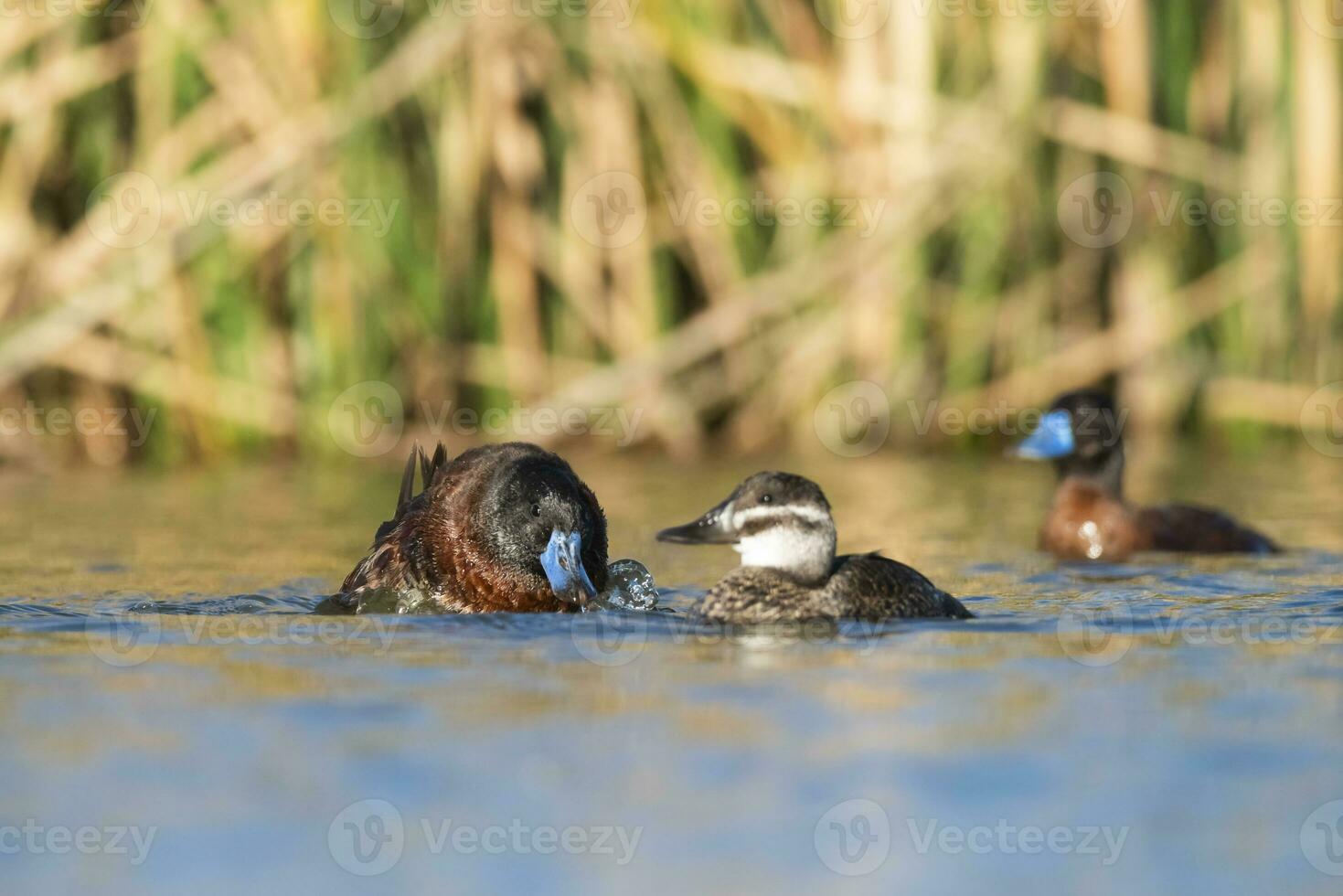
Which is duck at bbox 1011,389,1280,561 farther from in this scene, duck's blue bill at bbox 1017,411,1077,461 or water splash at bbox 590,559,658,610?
water splash at bbox 590,559,658,610

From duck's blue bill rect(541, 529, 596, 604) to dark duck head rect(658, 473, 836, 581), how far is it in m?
0.28

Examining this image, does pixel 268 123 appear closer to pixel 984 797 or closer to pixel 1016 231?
pixel 1016 231

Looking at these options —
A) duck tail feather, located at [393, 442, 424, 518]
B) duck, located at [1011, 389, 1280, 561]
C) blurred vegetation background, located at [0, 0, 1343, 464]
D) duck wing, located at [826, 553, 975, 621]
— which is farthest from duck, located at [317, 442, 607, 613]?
blurred vegetation background, located at [0, 0, 1343, 464]

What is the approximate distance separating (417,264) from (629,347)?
1.34m

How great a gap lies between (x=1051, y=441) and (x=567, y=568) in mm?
4192

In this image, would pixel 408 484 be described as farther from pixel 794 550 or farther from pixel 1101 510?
pixel 1101 510

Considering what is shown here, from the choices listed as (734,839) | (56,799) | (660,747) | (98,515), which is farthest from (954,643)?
(98,515)

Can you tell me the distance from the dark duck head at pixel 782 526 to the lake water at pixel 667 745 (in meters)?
0.27

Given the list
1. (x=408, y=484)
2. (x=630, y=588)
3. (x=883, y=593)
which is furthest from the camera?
(x=408, y=484)

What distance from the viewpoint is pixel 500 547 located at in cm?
680

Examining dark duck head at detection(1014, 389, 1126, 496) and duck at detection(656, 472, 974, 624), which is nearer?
duck at detection(656, 472, 974, 624)

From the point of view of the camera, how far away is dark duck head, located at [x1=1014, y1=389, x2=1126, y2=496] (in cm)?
1012

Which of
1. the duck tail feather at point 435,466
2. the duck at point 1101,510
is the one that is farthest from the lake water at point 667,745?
the duck at point 1101,510

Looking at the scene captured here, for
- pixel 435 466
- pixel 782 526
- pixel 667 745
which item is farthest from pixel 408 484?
pixel 667 745
